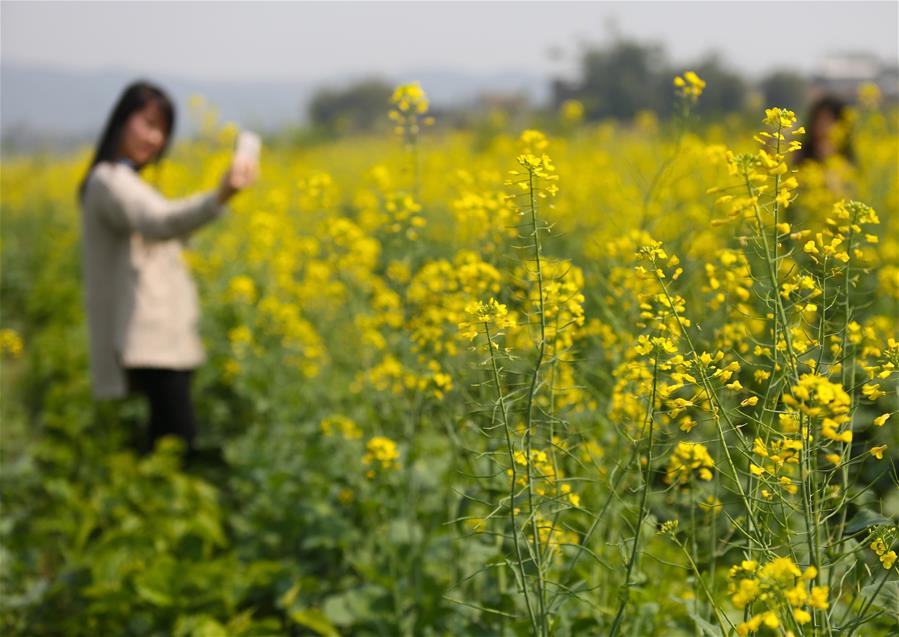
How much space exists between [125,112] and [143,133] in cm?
11

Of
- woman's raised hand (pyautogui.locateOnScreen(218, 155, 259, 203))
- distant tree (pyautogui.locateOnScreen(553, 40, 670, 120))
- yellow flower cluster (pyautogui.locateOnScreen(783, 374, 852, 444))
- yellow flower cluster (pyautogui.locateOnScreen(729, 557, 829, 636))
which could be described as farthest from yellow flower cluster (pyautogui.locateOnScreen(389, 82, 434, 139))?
distant tree (pyautogui.locateOnScreen(553, 40, 670, 120))

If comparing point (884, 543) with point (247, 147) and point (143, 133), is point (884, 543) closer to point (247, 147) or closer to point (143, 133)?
point (247, 147)

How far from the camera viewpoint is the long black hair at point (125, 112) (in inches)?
141

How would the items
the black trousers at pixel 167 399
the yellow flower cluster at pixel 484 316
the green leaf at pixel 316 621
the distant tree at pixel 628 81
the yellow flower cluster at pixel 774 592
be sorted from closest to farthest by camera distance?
the yellow flower cluster at pixel 774 592 → the yellow flower cluster at pixel 484 316 → the green leaf at pixel 316 621 → the black trousers at pixel 167 399 → the distant tree at pixel 628 81

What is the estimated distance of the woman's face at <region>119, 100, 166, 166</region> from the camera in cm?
361

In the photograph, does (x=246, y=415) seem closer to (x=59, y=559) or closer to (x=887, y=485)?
(x=59, y=559)

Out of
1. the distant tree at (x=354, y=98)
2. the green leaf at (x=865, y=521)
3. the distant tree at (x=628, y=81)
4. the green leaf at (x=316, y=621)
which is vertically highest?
the distant tree at (x=354, y=98)

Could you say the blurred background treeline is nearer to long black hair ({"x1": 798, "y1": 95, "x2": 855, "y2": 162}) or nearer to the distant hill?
the distant hill

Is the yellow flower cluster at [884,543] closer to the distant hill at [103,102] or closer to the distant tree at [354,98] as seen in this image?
the distant hill at [103,102]

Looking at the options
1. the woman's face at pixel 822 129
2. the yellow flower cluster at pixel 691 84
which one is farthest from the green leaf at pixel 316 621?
the woman's face at pixel 822 129

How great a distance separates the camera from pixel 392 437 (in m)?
2.81

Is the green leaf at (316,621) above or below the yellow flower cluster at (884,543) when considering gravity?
below

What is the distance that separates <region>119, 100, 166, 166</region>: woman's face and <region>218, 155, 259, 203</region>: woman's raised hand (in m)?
0.63

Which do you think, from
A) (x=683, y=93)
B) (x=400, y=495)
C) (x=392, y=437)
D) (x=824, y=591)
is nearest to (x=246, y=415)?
(x=392, y=437)
